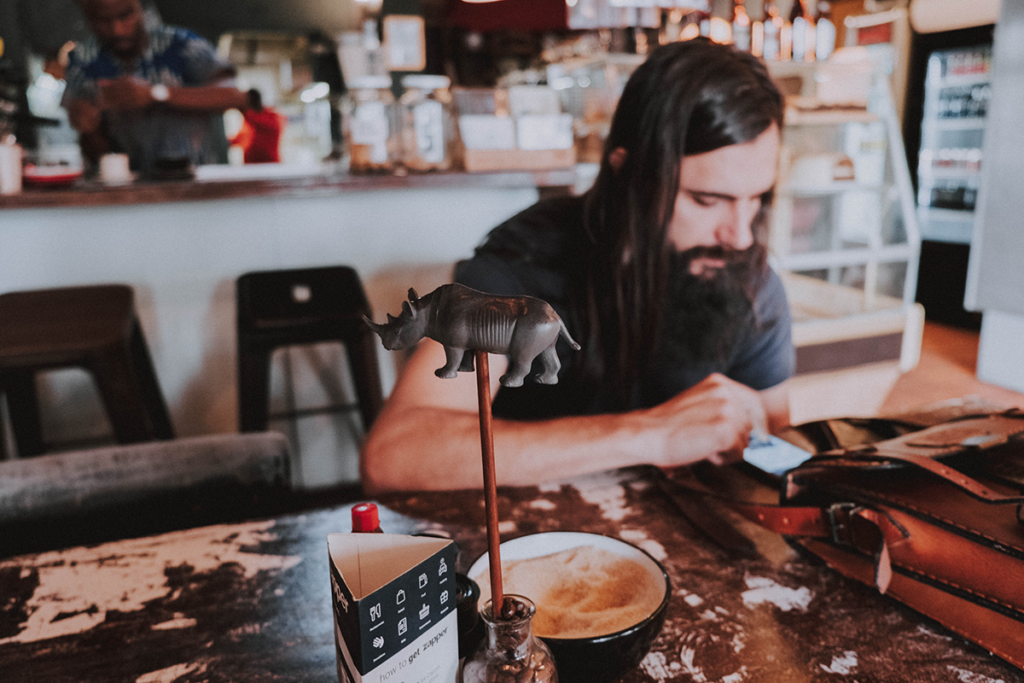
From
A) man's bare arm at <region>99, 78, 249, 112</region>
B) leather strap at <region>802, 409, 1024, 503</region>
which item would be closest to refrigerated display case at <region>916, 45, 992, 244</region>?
man's bare arm at <region>99, 78, 249, 112</region>

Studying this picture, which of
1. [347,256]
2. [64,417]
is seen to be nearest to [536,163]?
[347,256]

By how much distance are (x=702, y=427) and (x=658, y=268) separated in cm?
46

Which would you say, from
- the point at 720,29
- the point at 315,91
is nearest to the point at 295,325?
the point at 720,29

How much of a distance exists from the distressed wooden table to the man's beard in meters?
0.67

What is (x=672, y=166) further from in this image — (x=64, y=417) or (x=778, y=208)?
(x=778, y=208)

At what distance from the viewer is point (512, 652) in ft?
1.69

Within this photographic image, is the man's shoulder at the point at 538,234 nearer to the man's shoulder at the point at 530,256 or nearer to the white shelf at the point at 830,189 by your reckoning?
the man's shoulder at the point at 530,256

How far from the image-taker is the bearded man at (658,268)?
134 centimetres

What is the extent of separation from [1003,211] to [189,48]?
4.90 metres

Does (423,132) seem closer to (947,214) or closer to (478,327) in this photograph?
(478,327)

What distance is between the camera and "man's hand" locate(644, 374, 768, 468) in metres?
1.11

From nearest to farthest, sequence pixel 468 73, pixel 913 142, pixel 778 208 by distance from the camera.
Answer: pixel 778 208, pixel 913 142, pixel 468 73

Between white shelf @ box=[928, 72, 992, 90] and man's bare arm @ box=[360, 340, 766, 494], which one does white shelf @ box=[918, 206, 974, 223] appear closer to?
Result: white shelf @ box=[928, 72, 992, 90]

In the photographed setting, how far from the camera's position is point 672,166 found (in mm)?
1381
